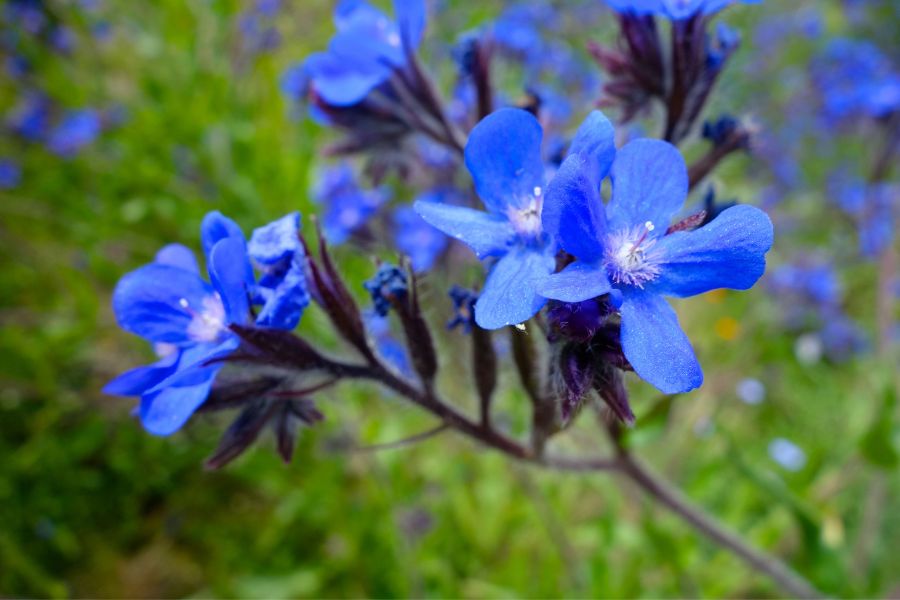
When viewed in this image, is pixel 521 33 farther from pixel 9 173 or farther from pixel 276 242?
pixel 9 173

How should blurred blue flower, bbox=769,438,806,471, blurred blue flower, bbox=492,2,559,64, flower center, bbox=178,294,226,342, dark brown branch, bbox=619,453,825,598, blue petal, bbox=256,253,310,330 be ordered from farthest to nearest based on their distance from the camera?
blurred blue flower, bbox=492,2,559,64 < blurred blue flower, bbox=769,438,806,471 < dark brown branch, bbox=619,453,825,598 < flower center, bbox=178,294,226,342 < blue petal, bbox=256,253,310,330

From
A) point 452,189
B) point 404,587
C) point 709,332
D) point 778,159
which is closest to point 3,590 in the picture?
point 404,587

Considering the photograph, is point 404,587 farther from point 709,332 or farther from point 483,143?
point 709,332

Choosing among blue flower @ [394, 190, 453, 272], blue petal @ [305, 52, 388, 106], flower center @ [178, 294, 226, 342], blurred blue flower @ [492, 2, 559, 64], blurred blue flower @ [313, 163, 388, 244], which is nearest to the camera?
flower center @ [178, 294, 226, 342]

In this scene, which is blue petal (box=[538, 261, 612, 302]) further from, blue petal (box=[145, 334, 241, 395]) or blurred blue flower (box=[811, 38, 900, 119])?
blurred blue flower (box=[811, 38, 900, 119])

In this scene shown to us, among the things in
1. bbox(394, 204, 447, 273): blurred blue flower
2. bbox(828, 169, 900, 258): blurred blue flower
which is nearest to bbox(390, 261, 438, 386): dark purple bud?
bbox(394, 204, 447, 273): blurred blue flower
